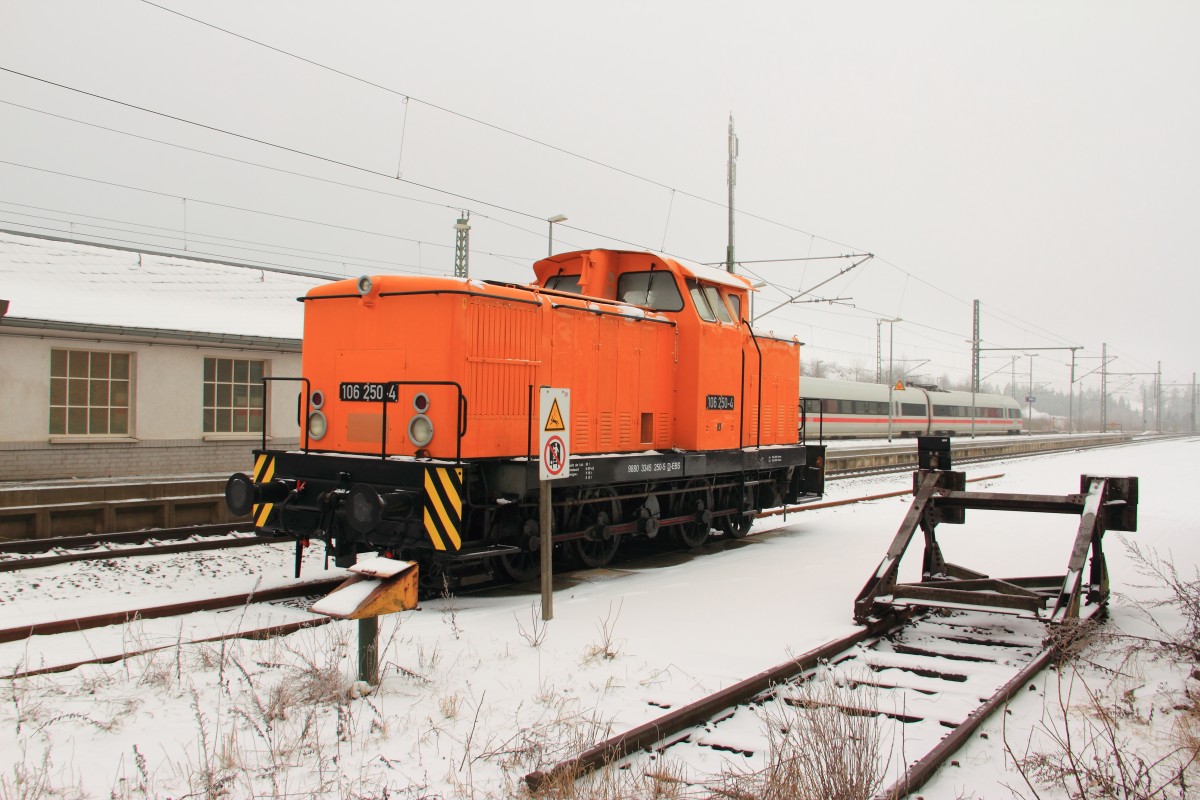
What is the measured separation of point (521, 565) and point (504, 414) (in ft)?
4.89

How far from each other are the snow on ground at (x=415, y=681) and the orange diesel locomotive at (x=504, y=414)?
68 cm

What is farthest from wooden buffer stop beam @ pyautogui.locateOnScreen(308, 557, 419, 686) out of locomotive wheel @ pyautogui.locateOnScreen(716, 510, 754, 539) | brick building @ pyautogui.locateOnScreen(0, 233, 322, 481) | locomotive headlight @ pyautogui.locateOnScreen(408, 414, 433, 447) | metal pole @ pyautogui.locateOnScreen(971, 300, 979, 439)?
metal pole @ pyautogui.locateOnScreen(971, 300, 979, 439)

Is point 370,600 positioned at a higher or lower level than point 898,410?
lower

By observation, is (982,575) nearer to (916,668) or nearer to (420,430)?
(916,668)

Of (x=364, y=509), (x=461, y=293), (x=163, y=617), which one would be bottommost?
(x=163, y=617)

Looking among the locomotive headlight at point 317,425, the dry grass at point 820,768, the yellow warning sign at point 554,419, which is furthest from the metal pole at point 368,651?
the locomotive headlight at point 317,425

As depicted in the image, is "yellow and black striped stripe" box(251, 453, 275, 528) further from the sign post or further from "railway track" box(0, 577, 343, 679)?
the sign post

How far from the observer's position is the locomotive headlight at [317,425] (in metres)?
8.30

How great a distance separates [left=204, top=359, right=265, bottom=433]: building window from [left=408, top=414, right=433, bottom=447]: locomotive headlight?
10.1 m

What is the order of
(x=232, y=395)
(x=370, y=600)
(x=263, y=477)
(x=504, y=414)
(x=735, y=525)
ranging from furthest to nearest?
(x=232, y=395)
(x=735, y=525)
(x=263, y=477)
(x=504, y=414)
(x=370, y=600)

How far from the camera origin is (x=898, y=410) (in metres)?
40.6

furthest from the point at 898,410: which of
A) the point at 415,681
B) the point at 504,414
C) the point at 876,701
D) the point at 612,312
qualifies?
the point at 415,681

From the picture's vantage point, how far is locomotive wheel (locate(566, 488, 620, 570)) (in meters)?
8.78

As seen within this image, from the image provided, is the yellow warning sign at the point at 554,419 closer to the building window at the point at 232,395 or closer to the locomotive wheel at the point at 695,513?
the locomotive wheel at the point at 695,513
